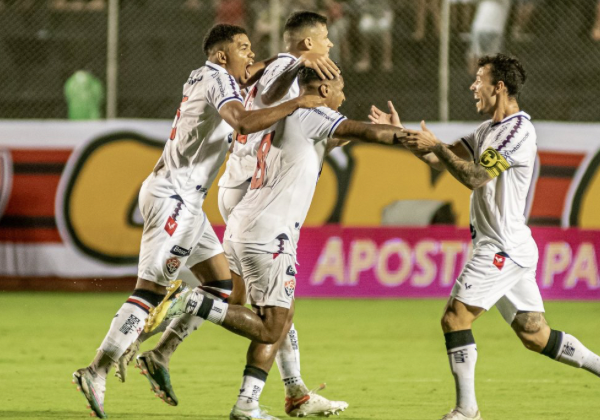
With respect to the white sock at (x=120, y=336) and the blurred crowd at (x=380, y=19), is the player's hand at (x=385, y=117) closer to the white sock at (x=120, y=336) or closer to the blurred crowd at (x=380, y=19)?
the white sock at (x=120, y=336)

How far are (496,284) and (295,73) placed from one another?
1.79 metres

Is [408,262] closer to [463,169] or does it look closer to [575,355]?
[575,355]

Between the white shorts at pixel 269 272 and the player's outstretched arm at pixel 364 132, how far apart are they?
771mm

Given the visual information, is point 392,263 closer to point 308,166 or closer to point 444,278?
point 444,278

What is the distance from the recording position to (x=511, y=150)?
6.46m

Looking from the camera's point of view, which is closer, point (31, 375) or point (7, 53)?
point (31, 375)

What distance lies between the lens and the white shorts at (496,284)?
254 inches

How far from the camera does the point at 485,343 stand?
9992 millimetres

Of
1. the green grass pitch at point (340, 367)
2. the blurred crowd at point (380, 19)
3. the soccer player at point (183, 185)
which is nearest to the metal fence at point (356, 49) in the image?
the blurred crowd at point (380, 19)

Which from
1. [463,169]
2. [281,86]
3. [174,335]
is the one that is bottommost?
[174,335]

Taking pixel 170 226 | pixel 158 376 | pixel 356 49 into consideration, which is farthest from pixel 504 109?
pixel 356 49

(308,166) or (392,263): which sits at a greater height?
(308,166)

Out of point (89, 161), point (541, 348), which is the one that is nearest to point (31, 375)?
point (541, 348)

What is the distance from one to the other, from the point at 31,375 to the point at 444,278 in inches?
246
